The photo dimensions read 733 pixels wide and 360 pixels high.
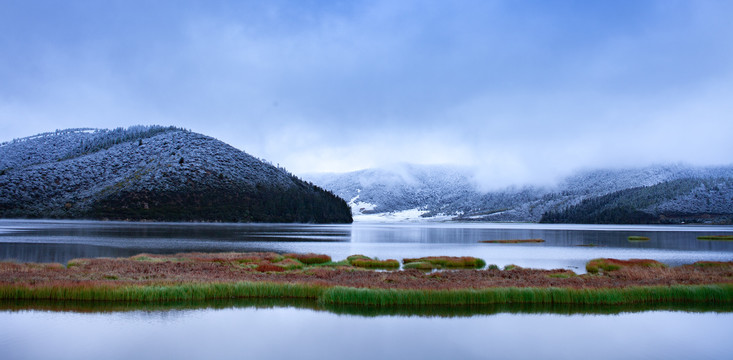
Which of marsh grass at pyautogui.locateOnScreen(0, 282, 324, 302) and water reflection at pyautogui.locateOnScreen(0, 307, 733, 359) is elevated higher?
marsh grass at pyautogui.locateOnScreen(0, 282, 324, 302)

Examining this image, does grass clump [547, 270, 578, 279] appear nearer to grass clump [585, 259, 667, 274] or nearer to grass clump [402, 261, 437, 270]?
grass clump [585, 259, 667, 274]

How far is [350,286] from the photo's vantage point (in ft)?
101

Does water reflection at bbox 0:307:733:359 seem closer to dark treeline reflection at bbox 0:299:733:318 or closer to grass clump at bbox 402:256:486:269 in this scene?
dark treeline reflection at bbox 0:299:733:318

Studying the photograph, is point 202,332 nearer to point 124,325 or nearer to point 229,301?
point 124,325

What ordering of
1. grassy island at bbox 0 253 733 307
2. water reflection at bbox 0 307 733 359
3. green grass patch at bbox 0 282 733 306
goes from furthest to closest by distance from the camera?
grassy island at bbox 0 253 733 307
green grass patch at bbox 0 282 733 306
water reflection at bbox 0 307 733 359

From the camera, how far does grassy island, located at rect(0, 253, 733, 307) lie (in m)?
28.2

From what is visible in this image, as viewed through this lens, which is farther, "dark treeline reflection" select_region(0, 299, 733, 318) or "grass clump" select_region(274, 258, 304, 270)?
"grass clump" select_region(274, 258, 304, 270)

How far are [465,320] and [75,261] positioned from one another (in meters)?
34.3

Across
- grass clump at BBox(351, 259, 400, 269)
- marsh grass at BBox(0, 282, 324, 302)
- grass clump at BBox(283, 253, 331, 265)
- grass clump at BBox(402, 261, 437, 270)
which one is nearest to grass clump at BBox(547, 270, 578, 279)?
grass clump at BBox(402, 261, 437, 270)

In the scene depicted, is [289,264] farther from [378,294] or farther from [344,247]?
[344,247]

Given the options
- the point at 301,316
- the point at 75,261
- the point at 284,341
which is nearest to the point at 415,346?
the point at 284,341

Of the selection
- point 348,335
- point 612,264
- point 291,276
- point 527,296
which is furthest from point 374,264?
point 348,335

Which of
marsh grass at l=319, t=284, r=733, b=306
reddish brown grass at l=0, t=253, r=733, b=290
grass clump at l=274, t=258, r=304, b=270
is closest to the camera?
marsh grass at l=319, t=284, r=733, b=306

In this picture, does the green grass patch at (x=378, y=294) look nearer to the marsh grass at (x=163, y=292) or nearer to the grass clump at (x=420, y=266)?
the marsh grass at (x=163, y=292)
